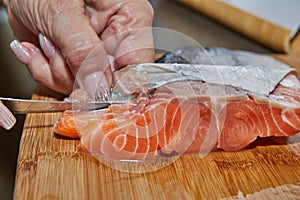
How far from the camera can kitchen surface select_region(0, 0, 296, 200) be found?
216 cm

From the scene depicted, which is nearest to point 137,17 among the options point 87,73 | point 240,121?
point 87,73

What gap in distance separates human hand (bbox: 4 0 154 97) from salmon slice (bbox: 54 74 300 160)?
0.17 meters

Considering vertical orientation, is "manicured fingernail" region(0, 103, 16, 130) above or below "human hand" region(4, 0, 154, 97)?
below

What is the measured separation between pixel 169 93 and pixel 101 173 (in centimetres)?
34

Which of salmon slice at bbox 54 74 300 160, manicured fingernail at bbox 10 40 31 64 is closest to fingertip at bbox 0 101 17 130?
salmon slice at bbox 54 74 300 160

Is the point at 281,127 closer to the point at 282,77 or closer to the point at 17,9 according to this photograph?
the point at 282,77

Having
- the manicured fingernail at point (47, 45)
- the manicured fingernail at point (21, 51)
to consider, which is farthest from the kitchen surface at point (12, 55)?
the manicured fingernail at point (47, 45)

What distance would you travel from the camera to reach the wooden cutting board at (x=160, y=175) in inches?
44.6

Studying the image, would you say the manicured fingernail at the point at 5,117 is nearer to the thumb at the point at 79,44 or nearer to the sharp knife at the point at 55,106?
the sharp knife at the point at 55,106

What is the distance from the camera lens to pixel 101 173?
1.20 m

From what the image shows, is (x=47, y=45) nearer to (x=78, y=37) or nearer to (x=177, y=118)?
(x=78, y=37)

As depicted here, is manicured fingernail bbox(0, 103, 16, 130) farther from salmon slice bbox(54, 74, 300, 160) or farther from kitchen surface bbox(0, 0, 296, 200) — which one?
kitchen surface bbox(0, 0, 296, 200)

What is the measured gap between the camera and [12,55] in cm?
Result: 258

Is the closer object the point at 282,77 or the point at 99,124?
the point at 99,124
